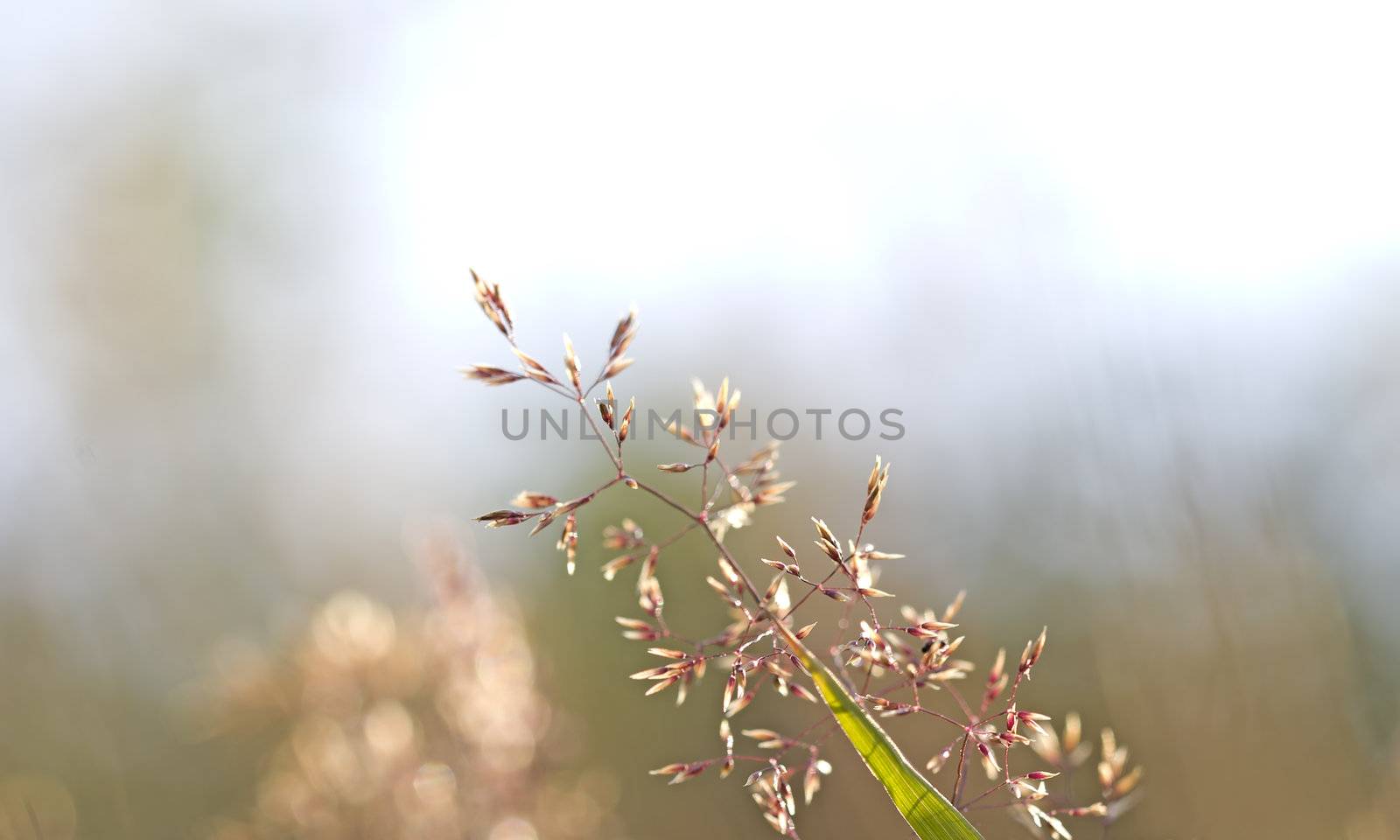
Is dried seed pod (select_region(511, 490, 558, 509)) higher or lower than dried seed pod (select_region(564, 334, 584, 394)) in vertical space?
lower

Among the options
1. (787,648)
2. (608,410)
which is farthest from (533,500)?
(787,648)

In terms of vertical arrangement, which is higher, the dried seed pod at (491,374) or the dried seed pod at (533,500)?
the dried seed pod at (491,374)

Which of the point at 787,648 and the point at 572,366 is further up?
the point at 572,366

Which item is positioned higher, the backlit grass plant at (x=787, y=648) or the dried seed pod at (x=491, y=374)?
the dried seed pod at (x=491, y=374)

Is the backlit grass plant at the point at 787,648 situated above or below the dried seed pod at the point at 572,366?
below

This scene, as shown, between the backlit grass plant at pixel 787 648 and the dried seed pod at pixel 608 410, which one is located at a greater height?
the dried seed pod at pixel 608 410

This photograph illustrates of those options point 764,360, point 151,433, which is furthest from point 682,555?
point 151,433

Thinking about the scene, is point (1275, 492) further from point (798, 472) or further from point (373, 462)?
point (373, 462)

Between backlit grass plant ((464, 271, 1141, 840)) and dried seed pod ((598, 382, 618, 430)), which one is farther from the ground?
dried seed pod ((598, 382, 618, 430))

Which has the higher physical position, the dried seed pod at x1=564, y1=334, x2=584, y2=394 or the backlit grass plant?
the dried seed pod at x1=564, y1=334, x2=584, y2=394

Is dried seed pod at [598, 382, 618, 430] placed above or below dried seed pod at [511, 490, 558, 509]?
above

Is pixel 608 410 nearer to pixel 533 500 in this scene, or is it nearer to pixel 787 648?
pixel 533 500

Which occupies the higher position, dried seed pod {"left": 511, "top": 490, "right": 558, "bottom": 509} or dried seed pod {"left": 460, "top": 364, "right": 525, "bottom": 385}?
dried seed pod {"left": 460, "top": 364, "right": 525, "bottom": 385}
